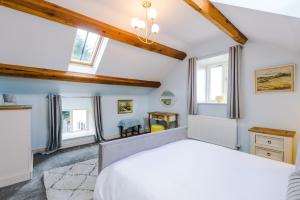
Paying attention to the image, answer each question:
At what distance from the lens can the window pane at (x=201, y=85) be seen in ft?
13.3

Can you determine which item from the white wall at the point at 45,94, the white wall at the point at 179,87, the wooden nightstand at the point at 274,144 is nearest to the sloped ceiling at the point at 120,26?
the white wall at the point at 45,94

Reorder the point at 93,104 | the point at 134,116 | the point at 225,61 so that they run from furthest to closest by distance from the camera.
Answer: the point at 134,116, the point at 93,104, the point at 225,61

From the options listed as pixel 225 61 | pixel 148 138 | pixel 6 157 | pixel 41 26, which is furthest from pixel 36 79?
pixel 225 61

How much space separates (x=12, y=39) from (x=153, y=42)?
2417mm

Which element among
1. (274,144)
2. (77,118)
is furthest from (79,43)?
(274,144)

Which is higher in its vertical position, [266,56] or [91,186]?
[266,56]

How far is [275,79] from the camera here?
2.70 m

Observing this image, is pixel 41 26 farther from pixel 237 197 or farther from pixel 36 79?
pixel 237 197

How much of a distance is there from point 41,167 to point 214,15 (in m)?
3.73

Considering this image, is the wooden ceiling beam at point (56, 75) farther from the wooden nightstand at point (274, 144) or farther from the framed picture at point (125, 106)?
the wooden nightstand at point (274, 144)

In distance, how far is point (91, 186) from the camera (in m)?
2.13

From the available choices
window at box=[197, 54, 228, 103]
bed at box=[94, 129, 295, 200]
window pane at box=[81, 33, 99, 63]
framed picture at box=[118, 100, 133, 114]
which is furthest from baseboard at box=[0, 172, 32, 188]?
window at box=[197, 54, 228, 103]

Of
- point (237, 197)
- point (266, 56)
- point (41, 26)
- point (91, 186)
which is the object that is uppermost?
point (41, 26)

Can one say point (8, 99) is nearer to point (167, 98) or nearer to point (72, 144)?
point (72, 144)
